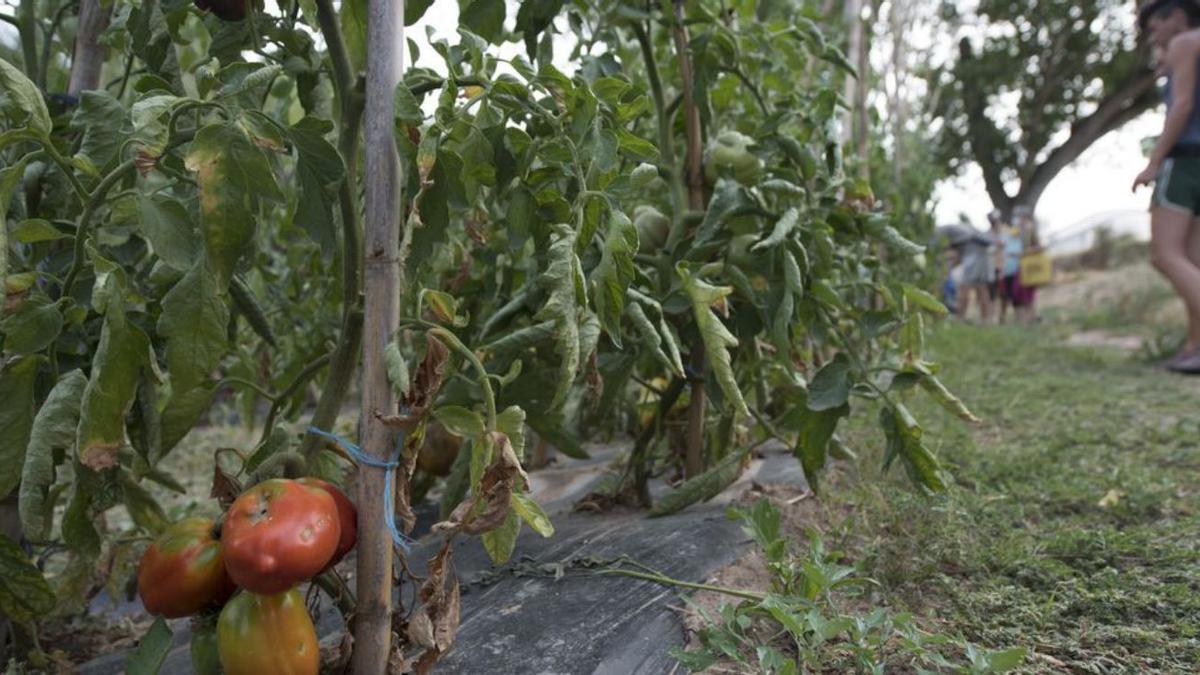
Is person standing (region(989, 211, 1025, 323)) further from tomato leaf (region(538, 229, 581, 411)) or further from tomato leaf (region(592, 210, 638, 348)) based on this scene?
tomato leaf (region(538, 229, 581, 411))

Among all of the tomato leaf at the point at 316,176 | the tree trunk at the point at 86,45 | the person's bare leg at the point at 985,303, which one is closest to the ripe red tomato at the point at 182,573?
the tomato leaf at the point at 316,176

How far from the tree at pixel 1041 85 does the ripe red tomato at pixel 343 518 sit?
56.7ft

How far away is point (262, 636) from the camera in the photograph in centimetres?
89

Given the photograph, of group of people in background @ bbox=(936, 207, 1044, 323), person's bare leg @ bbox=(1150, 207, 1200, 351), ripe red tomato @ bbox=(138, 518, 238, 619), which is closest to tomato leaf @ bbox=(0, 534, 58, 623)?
ripe red tomato @ bbox=(138, 518, 238, 619)

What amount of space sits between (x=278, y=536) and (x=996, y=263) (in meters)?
10.6

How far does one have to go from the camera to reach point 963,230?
996 centimetres

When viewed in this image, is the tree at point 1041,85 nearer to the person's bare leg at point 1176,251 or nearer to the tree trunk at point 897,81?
the tree trunk at point 897,81

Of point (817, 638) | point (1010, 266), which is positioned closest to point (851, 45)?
point (817, 638)

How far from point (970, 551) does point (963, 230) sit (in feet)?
30.5

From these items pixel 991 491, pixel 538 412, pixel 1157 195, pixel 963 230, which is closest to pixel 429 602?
pixel 538 412

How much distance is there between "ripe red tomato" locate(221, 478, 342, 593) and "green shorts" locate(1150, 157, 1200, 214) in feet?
10.9

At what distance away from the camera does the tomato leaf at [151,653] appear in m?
0.90

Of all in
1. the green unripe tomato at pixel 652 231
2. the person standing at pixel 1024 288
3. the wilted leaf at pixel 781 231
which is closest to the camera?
the wilted leaf at pixel 781 231

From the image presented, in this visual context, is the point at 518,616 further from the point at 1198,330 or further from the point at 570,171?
the point at 1198,330
